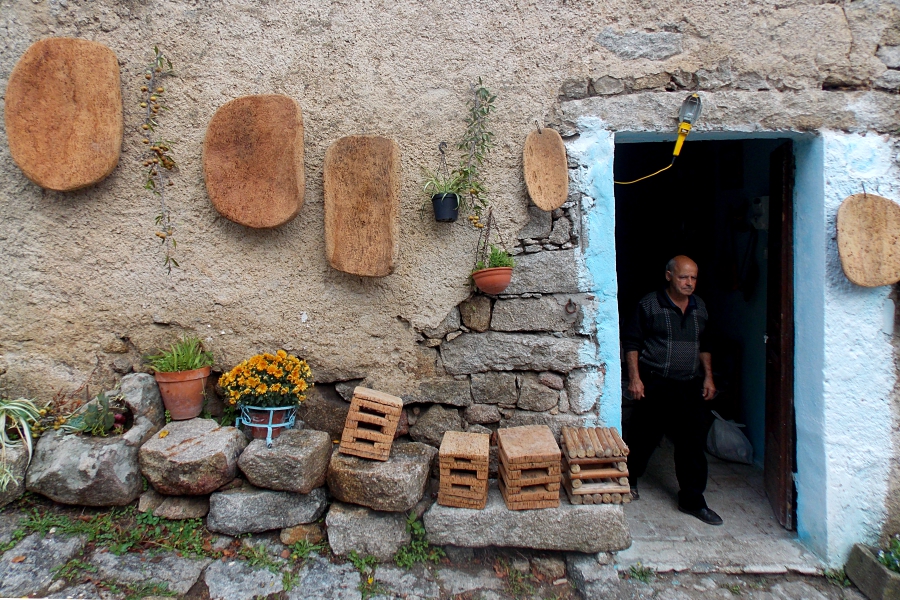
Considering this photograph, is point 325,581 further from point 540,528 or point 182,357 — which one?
point 182,357

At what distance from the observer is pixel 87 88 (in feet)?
8.77

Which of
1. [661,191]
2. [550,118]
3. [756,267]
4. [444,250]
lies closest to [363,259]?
[444,250]

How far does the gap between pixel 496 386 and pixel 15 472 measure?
2.37m

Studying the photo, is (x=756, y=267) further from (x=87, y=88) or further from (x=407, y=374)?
(x=87, y=88)

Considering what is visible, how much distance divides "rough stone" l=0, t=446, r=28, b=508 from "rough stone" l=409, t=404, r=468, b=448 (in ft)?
6.21

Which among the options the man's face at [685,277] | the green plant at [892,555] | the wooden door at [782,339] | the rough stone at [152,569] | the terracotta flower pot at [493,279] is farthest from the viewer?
the man's face at [685,277]

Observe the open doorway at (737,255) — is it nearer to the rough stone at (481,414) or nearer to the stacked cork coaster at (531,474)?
the stacked cork coaster at (531,474)

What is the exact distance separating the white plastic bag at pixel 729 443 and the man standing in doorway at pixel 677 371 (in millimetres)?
952

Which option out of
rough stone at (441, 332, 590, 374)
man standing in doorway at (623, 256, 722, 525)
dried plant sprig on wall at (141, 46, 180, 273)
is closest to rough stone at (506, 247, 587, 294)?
rough stone at (441, 332, 590, 374)

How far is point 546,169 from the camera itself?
274 cm

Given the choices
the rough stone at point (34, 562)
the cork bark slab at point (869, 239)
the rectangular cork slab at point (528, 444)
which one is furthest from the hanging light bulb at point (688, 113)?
the rough stone at point (34, 562)

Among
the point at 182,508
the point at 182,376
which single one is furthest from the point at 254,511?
the point at 182,376

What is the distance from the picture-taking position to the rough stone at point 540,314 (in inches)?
110

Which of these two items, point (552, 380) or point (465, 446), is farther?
point (552, 380)
